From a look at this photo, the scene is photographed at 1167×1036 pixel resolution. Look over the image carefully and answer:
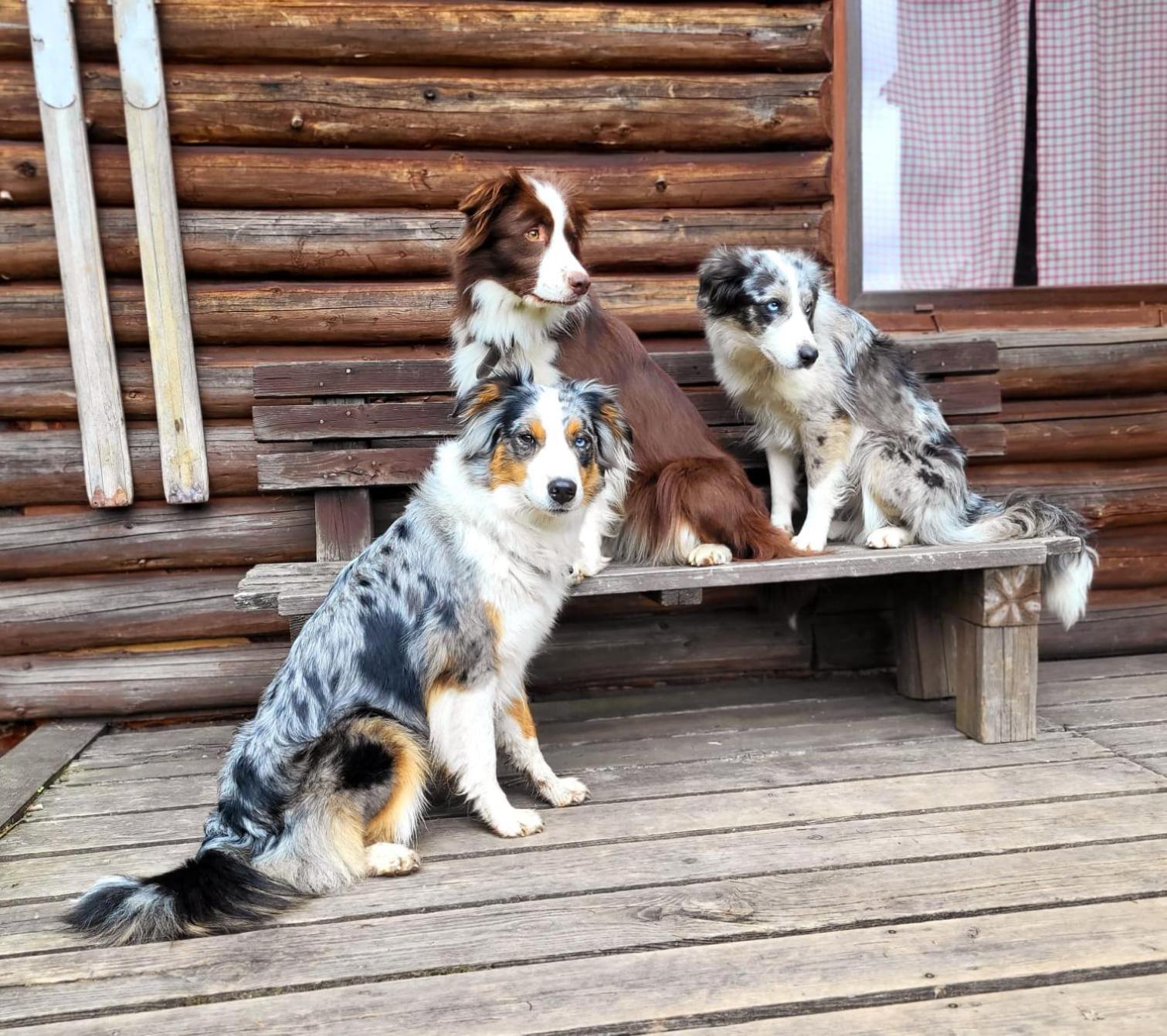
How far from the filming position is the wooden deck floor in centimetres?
187

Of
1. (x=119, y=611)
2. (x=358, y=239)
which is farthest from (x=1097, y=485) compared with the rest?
(x=119, y=611)


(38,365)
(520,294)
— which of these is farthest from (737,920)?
(38,365)

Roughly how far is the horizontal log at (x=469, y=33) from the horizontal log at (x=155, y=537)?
1.78 m

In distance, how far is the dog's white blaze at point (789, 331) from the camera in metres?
3.15

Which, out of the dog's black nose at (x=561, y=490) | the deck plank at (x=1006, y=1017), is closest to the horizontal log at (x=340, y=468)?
the dog's black nose at (x=561, y=490)

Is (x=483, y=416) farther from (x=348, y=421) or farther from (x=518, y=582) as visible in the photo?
(x=348, y=421)

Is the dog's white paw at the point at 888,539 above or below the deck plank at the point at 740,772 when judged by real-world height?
above

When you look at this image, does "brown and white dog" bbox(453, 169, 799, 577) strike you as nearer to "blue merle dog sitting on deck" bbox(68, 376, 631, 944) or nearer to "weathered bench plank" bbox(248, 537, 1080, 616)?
"weathered bench plank" bbox(248, 537, 1080, 616)

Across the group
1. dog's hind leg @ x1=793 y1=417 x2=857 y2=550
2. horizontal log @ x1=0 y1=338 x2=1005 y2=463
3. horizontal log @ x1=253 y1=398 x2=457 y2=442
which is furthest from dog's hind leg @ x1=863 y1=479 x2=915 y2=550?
horizontal log @ x1=253 y1=398 x2=457 y2=442

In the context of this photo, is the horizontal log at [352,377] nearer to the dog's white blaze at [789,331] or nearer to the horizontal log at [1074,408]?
the dog's white blaze at [789,331]

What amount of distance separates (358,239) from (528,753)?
2.22m

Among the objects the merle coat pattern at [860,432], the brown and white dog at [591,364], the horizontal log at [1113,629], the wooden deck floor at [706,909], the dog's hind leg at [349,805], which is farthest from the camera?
the horizontal log at [1113,629]

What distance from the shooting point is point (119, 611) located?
155 inches

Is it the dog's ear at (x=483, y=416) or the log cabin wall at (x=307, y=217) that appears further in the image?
the log cabin wall at (x=307, y=217)
